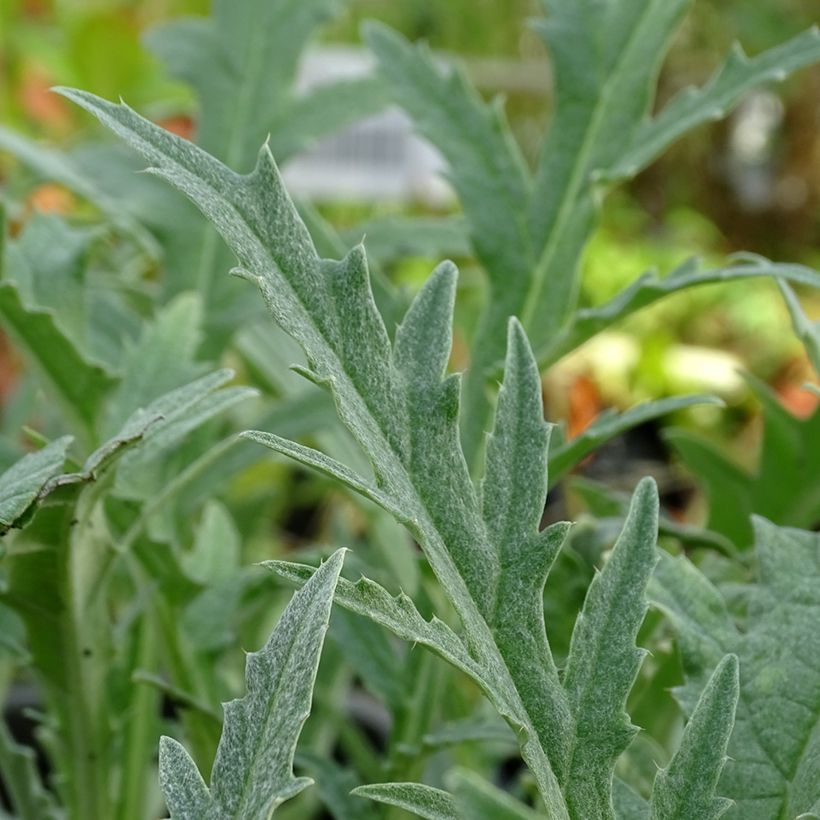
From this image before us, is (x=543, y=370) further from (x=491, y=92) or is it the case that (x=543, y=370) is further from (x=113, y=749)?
(x=491, y=92)

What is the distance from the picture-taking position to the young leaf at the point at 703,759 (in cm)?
27

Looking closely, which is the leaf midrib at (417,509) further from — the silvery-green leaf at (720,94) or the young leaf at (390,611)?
the silvery-green leaf at (720,94)

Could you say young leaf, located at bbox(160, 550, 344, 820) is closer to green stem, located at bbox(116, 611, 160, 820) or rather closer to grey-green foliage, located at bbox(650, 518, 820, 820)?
grey-green foliage, located at bbox(650, 518, 820, 820)

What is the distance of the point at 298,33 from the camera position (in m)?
0.59

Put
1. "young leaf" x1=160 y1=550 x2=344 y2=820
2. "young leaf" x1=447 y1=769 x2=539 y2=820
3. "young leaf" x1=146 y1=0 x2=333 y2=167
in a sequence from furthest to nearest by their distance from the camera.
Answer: "young leaf" x1=146 y1=0 x2=333 y2=167 < "young leaf" x1=447 y1=769 x2=539 y2=820 < "young leaf" x1=160 y1=550 x2=344 y2=820

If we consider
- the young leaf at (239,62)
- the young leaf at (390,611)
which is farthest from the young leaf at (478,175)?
the young leaf at (390,611)

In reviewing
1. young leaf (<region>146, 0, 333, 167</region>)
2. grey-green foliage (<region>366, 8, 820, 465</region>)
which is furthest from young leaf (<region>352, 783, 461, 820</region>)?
young leaf (<region>146, 0, 333, 167</region>)

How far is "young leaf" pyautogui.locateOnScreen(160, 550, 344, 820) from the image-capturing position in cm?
23

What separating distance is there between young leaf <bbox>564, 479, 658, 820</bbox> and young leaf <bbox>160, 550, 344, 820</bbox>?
0.27ft

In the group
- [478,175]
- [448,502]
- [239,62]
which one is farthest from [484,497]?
[239,62]

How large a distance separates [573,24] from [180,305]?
205 millimetres

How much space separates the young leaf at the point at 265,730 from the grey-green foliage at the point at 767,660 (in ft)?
0.40

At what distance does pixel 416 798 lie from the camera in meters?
0.26

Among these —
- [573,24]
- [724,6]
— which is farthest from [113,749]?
[724,6]
